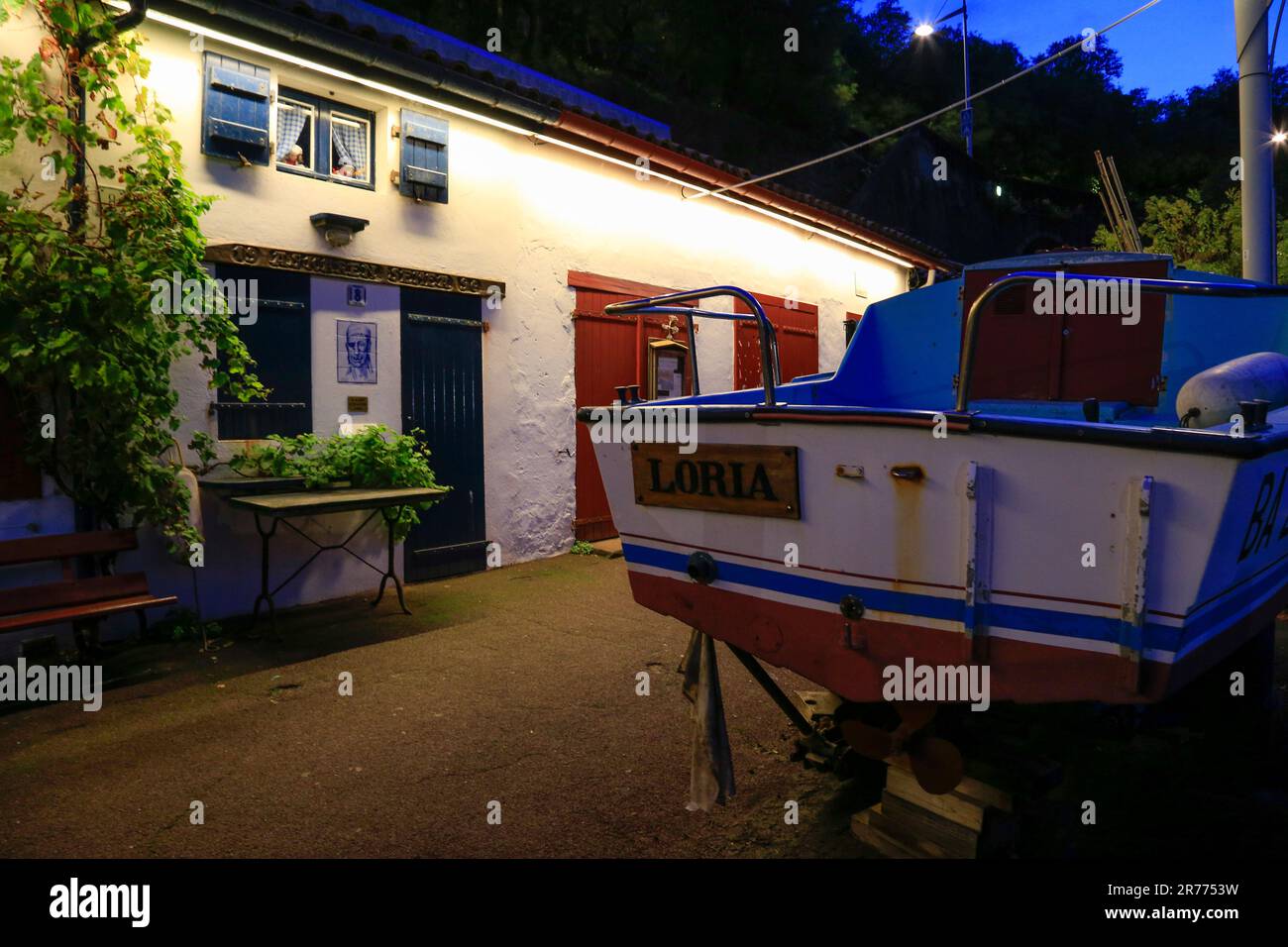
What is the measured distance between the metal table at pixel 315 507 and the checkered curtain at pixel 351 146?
8.68ft

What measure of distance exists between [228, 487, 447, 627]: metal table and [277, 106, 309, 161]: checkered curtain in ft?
8.43

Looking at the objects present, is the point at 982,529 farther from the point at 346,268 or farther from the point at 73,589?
the point at 346,268

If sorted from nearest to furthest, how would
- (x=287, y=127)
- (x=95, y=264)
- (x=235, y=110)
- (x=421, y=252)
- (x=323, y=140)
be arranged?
(x=95, y=264)
(x=235, y=110)
(x=287, y=127)
(x=323, y=140)
(x=421, y=252)

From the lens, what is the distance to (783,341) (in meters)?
11.2

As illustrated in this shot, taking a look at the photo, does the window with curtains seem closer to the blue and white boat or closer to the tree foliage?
the blue and white boat

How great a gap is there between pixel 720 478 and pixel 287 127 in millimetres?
5112

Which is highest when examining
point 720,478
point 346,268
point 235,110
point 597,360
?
point 235,110

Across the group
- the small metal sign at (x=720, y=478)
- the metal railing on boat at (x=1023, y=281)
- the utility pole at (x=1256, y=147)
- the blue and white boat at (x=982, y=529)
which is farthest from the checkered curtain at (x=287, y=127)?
the utility pole at (x=1256, y=147)

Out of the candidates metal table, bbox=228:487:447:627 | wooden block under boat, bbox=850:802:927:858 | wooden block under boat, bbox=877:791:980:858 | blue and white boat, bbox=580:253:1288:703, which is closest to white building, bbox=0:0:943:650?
metal table, bbox=228:487:447:627

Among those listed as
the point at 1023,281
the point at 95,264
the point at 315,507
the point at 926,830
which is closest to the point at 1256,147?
the point at 1023,281

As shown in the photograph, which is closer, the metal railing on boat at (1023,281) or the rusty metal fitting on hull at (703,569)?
the metal railing on boat at (1023,281)

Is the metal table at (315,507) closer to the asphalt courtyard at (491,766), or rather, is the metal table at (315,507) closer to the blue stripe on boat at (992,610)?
the asphalt courtyard at (491,766)

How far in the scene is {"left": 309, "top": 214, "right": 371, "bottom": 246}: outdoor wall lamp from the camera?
20.1 feet

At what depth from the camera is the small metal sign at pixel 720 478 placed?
2631 millimetres
